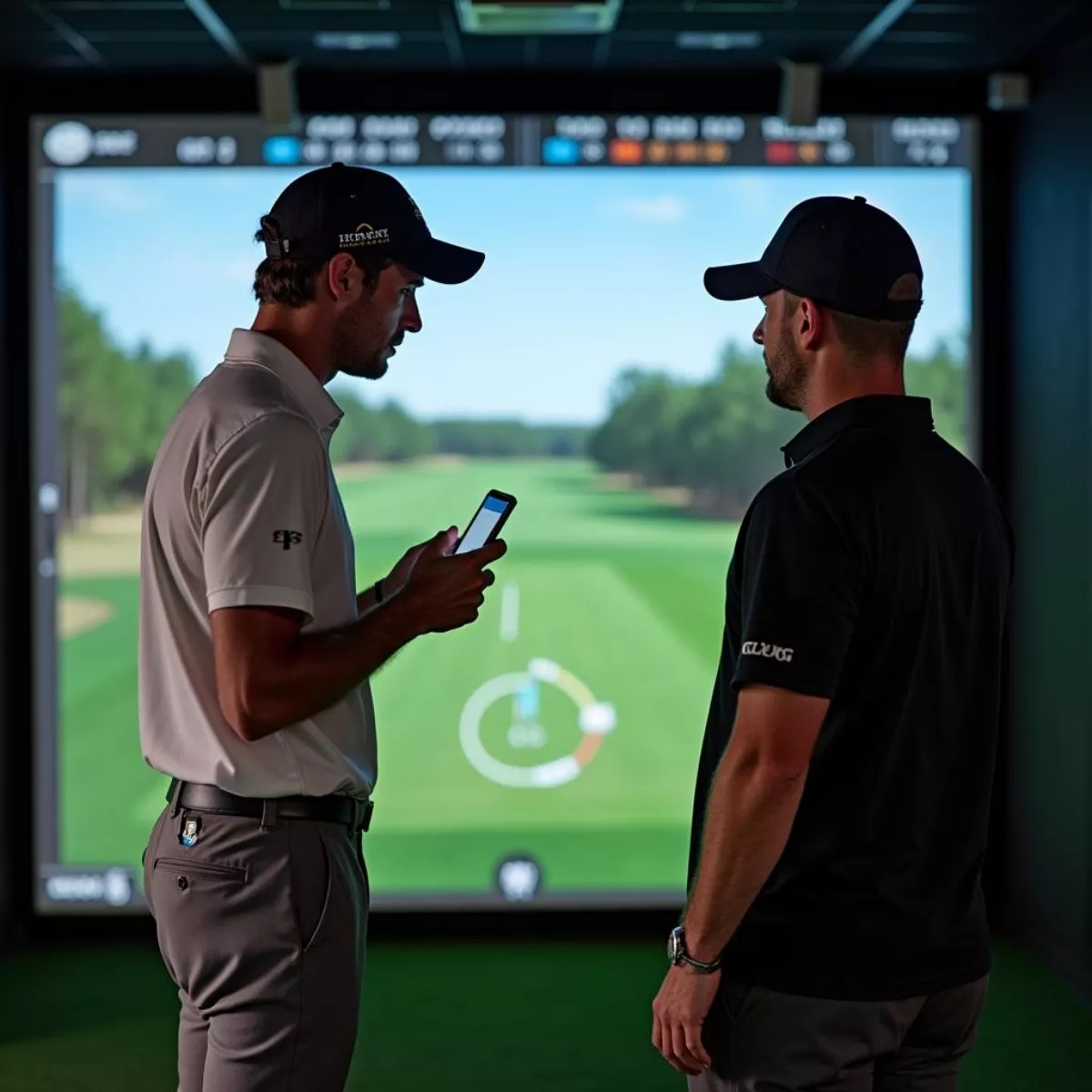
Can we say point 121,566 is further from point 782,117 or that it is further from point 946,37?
point 946,37

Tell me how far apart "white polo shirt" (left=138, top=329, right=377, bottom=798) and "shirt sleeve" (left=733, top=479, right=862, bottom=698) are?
490 millimetres

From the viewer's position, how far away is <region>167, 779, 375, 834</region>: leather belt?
159 centimetres

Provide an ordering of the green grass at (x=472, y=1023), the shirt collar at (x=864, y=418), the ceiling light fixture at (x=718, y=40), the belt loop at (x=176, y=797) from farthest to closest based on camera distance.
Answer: the ceiling light fixture at (x=718, y=40) → the green grass at (x=472, y=1023) → the belt loop at (x=176, y=797) → the shirt collar at (x=864, y=418)

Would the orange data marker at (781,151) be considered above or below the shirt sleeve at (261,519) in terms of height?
above

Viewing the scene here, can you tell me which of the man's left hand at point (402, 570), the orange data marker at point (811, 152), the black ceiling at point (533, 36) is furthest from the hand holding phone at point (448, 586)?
the orange data marker at point (811, 152)

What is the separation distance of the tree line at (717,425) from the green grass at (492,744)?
36 cm

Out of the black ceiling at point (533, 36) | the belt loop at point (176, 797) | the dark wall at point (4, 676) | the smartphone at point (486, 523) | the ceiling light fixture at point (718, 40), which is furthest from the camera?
the dark wall at point (4, 676)

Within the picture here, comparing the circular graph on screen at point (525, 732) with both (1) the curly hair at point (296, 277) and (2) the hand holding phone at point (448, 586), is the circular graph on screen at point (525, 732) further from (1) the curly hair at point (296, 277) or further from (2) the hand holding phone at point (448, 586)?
(1) the curly hair at point (296, 277)

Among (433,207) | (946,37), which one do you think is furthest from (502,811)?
(946,37)

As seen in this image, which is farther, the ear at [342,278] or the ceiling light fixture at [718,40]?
the ceiling light fixture at [718,40]

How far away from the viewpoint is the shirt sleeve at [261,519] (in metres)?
1.52

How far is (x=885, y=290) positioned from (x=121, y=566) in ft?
10.7

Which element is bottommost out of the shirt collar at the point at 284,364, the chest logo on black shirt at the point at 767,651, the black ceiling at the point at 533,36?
the chest logo on black shirt at the point at 767,651

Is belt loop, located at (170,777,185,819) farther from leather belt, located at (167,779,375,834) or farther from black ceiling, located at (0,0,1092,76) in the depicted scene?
black ceiling, located at (0,0,1092,76)
